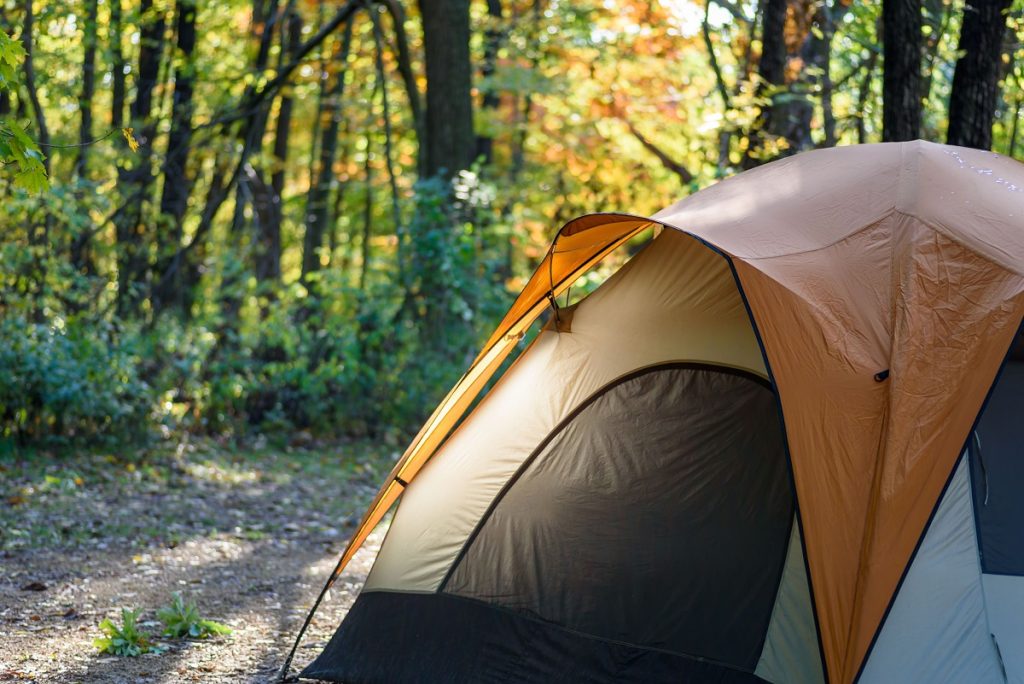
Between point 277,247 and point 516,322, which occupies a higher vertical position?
point 277,247

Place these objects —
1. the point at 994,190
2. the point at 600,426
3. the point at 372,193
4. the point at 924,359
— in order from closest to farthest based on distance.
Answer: the point at 924,359
the point at 994,190
the point at 600,426
the point at 372,193

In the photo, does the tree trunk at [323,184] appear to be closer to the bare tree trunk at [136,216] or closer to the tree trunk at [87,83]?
the tree trunk at [87,83]

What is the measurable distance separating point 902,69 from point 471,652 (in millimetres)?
4812

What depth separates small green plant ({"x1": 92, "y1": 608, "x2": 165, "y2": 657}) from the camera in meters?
4.51

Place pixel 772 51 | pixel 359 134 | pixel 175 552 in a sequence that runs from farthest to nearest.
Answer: pixel 359 134, pixel 772 51, pixel 175 552

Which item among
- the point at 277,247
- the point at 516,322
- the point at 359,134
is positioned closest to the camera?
the point at 516,322

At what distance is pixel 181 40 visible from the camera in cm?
1302

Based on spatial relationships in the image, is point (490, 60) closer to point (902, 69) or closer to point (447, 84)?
point (447, 84)

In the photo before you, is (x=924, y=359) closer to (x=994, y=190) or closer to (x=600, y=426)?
(x=994, y=190)

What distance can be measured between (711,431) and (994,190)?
1422mm

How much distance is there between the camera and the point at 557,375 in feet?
14.8

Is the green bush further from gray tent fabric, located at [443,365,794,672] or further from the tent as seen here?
gray tent fabric, located at [443,365,794,672]

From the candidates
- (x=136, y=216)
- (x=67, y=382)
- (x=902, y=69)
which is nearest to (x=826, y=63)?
(x=902, y=69)

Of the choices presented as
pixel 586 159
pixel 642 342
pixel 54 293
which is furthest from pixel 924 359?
pixel 586 159
